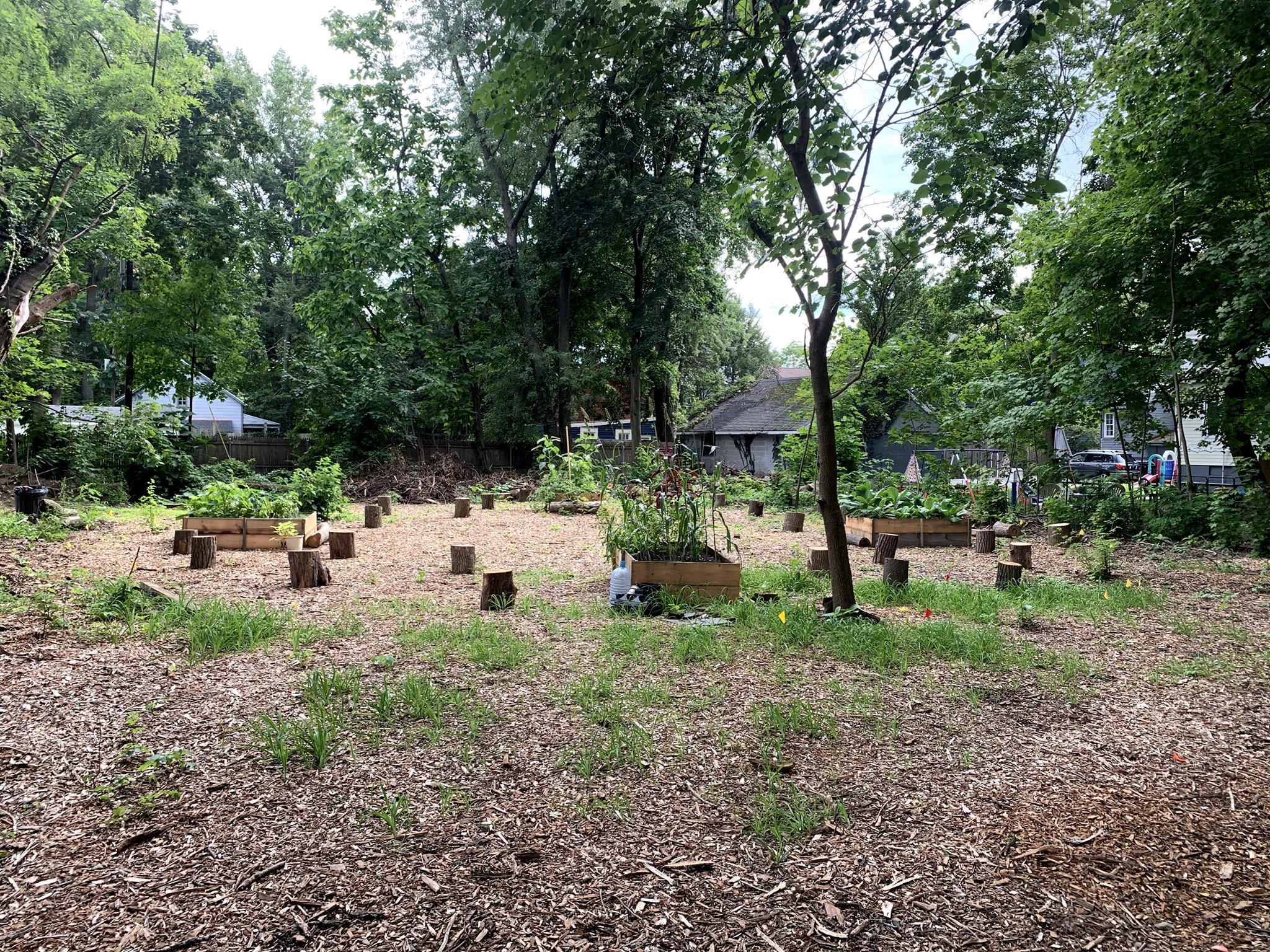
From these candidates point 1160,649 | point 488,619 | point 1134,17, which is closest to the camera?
point 1160,649

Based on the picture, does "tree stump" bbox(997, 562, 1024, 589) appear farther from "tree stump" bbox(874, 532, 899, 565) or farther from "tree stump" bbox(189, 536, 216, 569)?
"tree stump" bbox(189, 536, 216, 569)

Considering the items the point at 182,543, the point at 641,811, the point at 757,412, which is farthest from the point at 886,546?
the point at 757,412

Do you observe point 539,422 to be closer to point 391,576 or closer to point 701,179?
point 701,179

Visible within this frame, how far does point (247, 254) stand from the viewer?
2038 centimetres

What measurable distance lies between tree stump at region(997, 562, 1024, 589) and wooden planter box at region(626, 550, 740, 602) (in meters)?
2.76

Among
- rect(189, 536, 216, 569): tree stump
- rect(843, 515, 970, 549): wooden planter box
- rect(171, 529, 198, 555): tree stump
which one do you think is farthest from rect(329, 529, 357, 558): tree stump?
rect(843, 515, 970, 549): wooden planter box

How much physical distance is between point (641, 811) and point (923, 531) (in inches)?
318

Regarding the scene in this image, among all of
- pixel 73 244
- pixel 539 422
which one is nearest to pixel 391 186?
pixel 539 422

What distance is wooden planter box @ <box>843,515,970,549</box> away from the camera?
31.7ft

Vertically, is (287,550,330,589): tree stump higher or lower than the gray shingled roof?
lower

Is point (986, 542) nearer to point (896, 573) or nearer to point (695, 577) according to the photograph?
point (896, 573)

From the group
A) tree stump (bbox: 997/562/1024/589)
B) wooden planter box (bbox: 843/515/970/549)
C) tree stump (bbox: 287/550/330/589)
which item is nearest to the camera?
tree stump (bbox: 287/550/330/589)

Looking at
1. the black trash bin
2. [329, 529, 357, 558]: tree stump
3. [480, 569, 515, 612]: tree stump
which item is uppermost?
the black trash bin

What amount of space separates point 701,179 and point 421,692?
2255cm
